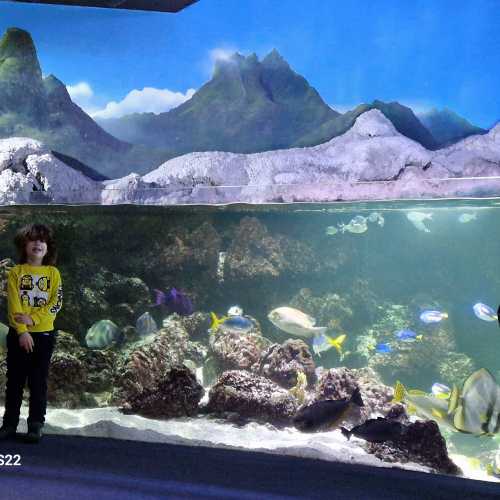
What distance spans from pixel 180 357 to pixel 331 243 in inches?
160

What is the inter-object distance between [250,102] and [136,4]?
178 centimetres

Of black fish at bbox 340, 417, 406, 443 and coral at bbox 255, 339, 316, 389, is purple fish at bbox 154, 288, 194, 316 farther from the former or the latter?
black fish at bbox 340, 417, 406, 443

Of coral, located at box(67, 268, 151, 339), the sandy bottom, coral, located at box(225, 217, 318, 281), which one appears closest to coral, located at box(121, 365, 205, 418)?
the sandy bottom

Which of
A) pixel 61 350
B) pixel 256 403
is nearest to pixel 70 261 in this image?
pixel 61 350

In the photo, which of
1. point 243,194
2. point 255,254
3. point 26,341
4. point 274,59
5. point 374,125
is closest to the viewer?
point 26,341

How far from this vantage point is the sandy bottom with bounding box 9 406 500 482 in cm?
416

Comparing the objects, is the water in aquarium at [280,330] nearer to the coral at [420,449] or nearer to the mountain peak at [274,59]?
the coral at [420,449]

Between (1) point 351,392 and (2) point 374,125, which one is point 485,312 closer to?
(1) point 351,392

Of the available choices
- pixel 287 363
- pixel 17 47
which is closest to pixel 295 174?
pixel 287 363

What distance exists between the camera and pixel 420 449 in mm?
4223

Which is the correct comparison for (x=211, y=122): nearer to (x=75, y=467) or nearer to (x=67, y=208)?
(x=67, y=208)

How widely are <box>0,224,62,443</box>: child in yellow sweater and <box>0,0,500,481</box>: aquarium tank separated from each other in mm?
856

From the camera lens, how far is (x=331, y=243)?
8.82 meters

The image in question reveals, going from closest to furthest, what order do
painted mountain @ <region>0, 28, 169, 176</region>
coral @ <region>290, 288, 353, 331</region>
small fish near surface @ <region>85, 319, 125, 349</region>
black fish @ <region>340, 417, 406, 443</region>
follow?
black fish @ <region>340, 417, 406, 443</region> → small fish near surface @ <region>85, 319, 125, 349</region> → painted mountain @ <region>0, 28, 169, 176</region> → coral @ <region>290, 288, 353, 331</region>
